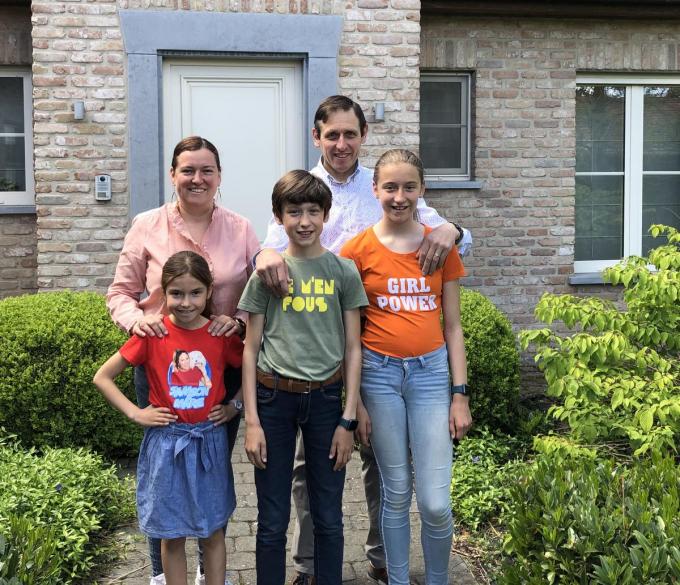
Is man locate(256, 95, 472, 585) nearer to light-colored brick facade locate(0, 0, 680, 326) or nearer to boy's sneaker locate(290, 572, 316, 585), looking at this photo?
boy's sneaker locate(290, 572, 316, 585)

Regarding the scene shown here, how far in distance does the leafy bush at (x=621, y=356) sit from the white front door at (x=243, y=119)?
3.23 metres

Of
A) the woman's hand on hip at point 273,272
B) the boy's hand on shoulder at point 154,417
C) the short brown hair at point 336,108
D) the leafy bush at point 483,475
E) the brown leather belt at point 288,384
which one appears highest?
the short brown hair at point 336,108

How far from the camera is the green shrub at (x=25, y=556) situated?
103 inches

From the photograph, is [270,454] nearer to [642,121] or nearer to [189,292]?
[189,292]

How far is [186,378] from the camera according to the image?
3143 mm

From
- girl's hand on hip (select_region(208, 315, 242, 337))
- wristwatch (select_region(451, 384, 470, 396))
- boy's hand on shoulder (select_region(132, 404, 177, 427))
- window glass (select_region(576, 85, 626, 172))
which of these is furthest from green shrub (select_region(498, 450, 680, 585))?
window glass (select_region(576, 85, 626, 172))

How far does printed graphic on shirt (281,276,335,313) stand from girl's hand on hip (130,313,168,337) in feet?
1.54

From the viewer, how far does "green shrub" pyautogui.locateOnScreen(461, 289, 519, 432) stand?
223 inches

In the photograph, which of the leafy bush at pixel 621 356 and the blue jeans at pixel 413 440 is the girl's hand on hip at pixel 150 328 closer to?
the blue jeans at pixel 413 440

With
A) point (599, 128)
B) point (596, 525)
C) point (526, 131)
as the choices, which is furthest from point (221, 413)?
point (599, 128)

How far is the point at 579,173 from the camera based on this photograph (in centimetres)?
861

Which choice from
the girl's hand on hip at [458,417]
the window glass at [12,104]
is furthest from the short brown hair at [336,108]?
the window glass at [12,104]

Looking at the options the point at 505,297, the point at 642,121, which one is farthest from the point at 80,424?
the point at 642,121

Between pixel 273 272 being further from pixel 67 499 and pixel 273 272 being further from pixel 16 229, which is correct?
pixel 16 229
